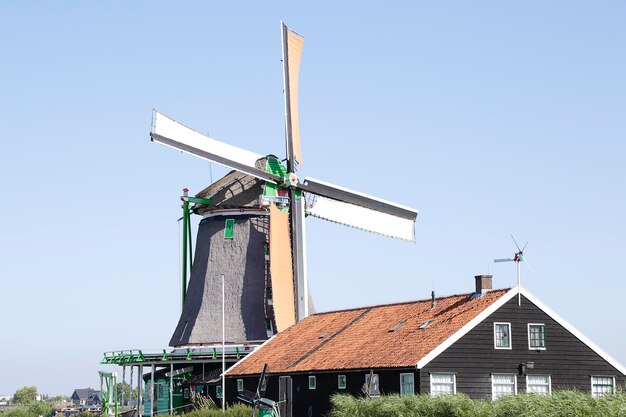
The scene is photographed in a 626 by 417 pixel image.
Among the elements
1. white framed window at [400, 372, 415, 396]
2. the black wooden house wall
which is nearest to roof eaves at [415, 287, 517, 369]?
the black wooden house wall

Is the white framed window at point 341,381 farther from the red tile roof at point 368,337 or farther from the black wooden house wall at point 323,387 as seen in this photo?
the red tile roof at point 368,337

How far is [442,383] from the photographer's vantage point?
39.9m

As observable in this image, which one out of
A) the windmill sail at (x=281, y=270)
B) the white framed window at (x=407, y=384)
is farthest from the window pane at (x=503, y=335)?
the windmill sail at (x=281, y=270)

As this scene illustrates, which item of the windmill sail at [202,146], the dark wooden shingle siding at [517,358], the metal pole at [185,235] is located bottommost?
the dark wooden shingle siding at [517,358]

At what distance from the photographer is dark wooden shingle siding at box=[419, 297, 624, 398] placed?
40312mm

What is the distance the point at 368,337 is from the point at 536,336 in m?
6.95

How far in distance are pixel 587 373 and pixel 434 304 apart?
6.51 meters

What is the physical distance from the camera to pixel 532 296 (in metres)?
41.8

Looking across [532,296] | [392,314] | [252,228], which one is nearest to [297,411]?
[392,314]

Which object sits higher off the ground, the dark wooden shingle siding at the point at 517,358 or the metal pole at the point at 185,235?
the metal pole at the point at 185,235

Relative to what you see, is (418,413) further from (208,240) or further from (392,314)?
(208,240)

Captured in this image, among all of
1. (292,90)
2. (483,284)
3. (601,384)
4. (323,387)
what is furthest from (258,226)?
(601,384)

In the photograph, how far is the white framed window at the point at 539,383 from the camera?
137 feet

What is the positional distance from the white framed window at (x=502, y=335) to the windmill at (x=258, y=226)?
17.1 metres
